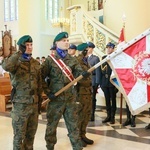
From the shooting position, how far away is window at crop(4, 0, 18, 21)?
58.4 ft

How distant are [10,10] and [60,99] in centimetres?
1585

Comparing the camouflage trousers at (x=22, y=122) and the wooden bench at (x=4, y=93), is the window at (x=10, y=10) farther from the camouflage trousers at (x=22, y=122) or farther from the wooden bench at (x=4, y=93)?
the camouflage trousers at (x=22, y=122)

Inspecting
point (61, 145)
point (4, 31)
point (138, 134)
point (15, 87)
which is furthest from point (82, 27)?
point (4, 31)

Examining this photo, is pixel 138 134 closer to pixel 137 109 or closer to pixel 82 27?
pixel 137 109

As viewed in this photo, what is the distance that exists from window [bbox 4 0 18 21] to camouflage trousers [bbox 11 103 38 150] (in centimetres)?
1538

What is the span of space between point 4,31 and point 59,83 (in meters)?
14.9

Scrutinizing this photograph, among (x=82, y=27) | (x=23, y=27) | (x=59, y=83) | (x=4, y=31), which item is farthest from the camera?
(x=4, y=31)

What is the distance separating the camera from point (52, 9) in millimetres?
16578

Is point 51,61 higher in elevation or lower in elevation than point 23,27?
lower

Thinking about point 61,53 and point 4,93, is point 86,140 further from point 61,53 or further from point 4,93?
point 4,93

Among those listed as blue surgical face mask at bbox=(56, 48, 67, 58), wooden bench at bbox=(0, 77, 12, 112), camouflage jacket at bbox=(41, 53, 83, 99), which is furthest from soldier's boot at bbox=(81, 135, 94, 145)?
wooden bench at bbox=(0, 77, 12, 112)

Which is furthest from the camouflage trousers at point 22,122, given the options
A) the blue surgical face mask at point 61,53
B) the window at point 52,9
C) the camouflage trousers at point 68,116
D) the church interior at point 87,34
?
the window at point 52,9

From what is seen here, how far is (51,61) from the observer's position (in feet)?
11.2

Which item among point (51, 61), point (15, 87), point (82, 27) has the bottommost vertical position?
point (15, 87)
